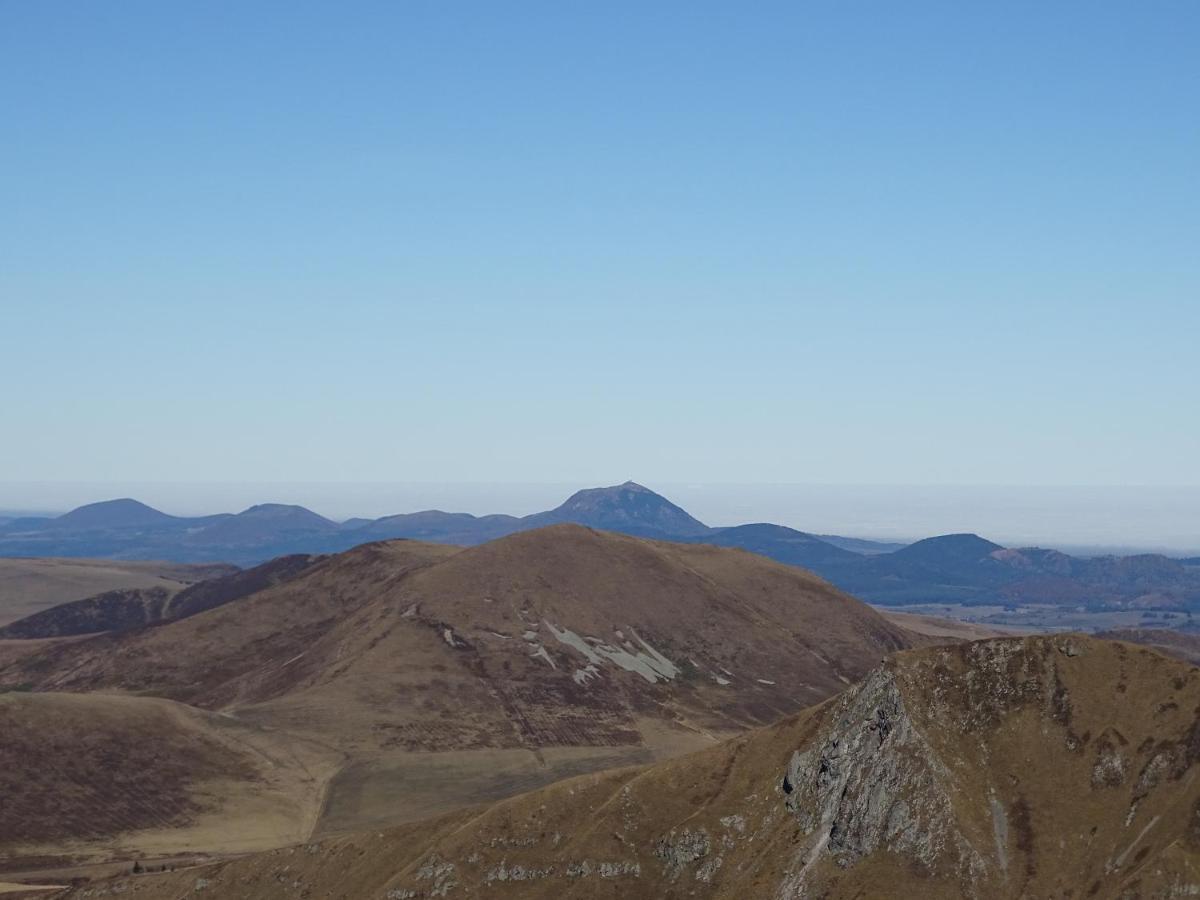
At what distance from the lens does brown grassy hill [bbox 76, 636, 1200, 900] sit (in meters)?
116

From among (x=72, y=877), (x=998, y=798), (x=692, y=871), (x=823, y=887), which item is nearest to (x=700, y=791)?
(x=692, y=871)

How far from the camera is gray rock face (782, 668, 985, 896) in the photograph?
397ft

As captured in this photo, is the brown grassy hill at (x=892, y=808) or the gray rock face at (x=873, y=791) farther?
the gray rock face at (x=873, y=791)

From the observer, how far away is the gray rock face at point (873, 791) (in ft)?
397

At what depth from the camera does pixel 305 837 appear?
191375 mm

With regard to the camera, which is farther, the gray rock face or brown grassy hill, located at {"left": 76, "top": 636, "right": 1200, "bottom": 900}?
the gray rock face

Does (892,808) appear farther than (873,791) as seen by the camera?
No

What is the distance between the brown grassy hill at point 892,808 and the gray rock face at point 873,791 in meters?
0.15

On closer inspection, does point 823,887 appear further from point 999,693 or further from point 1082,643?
point 1082,643

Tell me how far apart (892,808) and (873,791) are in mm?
2997

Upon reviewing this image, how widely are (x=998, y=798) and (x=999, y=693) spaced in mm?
12771

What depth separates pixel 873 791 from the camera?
416ft

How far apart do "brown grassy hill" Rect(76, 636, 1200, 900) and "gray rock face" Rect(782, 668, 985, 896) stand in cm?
15

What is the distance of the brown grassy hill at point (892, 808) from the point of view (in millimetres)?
115750
